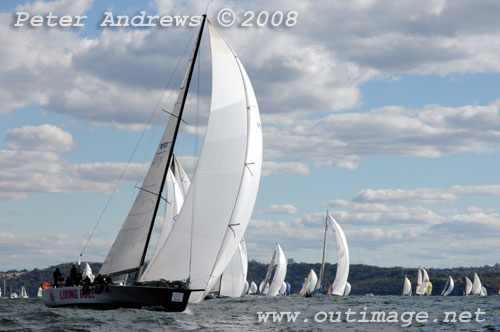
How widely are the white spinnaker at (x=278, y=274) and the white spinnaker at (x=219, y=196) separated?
73.2 metres

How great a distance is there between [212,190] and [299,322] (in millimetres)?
8124

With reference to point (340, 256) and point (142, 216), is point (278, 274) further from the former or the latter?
point (142, 216)

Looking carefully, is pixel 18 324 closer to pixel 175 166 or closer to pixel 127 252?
pixel 127 252

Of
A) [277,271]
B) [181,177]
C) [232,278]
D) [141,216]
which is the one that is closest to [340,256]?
[277,271]

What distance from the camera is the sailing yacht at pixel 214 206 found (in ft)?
107

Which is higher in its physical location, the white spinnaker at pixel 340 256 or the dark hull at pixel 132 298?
the white spinnaker at pixel 340 256

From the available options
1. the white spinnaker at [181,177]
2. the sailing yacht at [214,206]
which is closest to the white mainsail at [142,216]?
the sailing yacht at [214,206]

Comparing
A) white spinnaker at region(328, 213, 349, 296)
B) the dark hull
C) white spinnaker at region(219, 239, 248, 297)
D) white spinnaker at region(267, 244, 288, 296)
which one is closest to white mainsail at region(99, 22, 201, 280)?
the dark hull

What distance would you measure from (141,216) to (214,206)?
4.88 meters

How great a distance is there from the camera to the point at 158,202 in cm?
3531

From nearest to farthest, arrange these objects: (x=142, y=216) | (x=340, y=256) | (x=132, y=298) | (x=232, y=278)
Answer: (x=132, y=298) → (x=142, y=216) → (x=232, y=278) → (x=340, y=256)

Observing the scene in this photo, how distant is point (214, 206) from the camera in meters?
32.9

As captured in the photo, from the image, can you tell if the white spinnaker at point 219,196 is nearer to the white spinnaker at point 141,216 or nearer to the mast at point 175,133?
the mast at point 175,133

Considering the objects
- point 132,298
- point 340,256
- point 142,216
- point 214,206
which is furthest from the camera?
point 340,256
